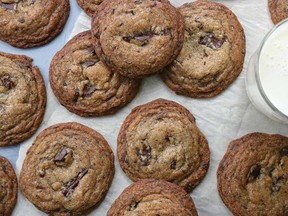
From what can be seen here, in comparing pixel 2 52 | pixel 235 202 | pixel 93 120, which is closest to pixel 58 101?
pixel 93 120

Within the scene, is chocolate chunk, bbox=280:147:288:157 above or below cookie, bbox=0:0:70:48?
below

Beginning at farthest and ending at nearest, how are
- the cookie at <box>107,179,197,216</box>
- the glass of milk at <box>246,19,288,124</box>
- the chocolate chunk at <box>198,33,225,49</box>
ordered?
1. the chocolate chunk at <box>198,33,225,49</box>
2. the cookie at <box>107,179,197,216</box>
3. the glass of milk at <box>246,19,288,124</box>

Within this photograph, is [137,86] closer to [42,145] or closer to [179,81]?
[179,81]

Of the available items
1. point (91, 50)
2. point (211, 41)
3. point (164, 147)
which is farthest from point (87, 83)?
point (211, 41)

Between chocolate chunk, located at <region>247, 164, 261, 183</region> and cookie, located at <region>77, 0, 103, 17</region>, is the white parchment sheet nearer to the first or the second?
chocolate chunk, located at <region>247, 164, 261, 183</region>

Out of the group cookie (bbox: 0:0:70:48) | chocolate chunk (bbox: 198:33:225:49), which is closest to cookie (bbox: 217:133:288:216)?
chocolate chunk (bbox: 198:33:225:49)

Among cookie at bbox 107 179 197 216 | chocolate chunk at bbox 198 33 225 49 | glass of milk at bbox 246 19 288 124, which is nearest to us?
glass of milk at bbox 246 19 288 124

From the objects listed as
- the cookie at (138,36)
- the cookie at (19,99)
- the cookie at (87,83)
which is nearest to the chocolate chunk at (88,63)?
the cookie at (87,83)

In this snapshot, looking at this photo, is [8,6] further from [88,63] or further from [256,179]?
[256,179]
